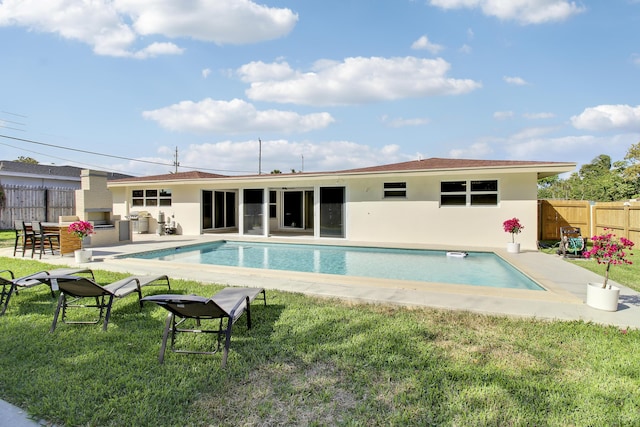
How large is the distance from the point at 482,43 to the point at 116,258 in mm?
15512

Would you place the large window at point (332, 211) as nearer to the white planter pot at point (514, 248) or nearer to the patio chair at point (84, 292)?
the white planter pot at point (514, 248)

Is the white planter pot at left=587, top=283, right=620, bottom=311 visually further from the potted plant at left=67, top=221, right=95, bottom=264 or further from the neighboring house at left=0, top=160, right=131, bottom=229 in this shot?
the neighboring house at left=0, top=160, right=131, bottom=229

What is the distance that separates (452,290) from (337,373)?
3.58m

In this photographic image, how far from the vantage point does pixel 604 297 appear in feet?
16.1

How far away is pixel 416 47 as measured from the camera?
15406 millimetres

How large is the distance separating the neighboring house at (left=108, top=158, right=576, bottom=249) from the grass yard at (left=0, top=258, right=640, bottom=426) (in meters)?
8.76

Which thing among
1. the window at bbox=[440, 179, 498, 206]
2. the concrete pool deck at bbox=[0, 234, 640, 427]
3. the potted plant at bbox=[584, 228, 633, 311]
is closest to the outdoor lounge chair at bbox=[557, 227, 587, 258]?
the concrete pool deck at bbox=[0, 234, 640, 427]

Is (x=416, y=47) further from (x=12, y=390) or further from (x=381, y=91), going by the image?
(x=12, y=390)

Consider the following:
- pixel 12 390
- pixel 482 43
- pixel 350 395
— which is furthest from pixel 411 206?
pixel 12 390

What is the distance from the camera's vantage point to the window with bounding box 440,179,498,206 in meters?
12.5

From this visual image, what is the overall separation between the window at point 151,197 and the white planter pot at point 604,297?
17.3 meters

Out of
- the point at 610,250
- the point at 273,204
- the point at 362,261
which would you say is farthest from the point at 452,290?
the point at 273,204

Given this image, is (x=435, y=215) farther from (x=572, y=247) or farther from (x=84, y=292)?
(x=84, y=292)

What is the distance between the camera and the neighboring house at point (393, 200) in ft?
39.7
